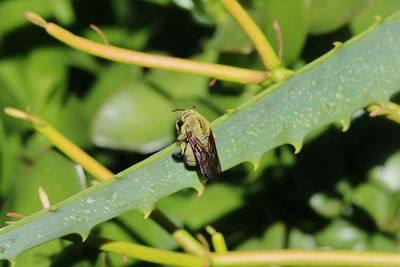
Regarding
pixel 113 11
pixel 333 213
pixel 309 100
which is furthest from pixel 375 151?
pixel 113 11

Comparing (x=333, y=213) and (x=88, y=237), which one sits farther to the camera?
(x=333, y=213)

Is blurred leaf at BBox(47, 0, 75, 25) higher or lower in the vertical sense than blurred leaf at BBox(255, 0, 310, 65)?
higher

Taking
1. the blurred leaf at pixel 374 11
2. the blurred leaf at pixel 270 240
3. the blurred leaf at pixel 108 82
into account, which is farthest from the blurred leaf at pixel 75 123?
the blurred leaf at pixel 374 11

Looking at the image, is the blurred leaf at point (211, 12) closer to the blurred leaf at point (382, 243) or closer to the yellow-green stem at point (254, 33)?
the yellow-green stem at point (254, 33)

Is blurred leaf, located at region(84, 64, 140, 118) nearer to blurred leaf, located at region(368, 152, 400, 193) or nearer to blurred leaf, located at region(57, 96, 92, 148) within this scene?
blurred leaf, located at region(57, 96, 92, 148)

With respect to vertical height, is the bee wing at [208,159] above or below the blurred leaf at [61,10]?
below

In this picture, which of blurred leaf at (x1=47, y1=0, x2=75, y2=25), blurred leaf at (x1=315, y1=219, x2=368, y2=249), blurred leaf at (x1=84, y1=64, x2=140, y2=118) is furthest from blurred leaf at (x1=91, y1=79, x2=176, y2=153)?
blurred leaf at (x1=315, y1=219, x2=368, y2=249)

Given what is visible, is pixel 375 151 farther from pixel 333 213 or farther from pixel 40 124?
pixel 40 124
